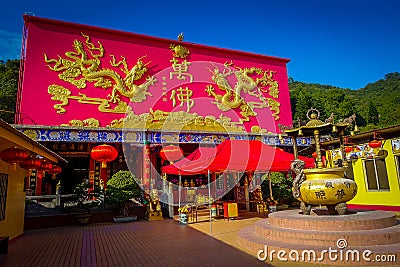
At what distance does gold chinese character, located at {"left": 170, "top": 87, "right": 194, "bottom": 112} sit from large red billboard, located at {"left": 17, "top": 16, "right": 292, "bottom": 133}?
55 mm

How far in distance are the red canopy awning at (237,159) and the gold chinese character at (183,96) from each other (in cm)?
548

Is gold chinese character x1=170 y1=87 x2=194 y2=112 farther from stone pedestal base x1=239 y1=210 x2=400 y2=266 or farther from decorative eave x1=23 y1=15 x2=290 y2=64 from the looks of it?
stone pedestal base x1=239 y1=210 x2=400 y2=266

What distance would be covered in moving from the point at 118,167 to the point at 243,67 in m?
9.59

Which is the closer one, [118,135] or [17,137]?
[17,137]

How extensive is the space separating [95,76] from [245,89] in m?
8.50

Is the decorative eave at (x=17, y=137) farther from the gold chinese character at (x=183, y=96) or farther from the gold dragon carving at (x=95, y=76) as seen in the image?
the gold chinese character at (x=183, y=96)

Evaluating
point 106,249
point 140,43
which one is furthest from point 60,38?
point 106,249

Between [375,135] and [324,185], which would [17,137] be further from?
[375,135]

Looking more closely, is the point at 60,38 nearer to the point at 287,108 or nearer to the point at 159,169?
the point at 159,169

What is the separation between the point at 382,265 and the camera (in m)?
4.20

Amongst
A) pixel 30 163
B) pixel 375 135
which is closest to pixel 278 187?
pixel 375 135

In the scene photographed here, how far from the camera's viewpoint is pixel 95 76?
44.3 feet

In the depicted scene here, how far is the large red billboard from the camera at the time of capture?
12610 millimetres

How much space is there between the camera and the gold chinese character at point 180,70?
50.0 ft
